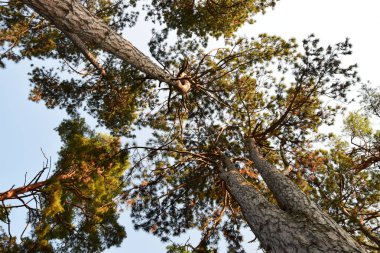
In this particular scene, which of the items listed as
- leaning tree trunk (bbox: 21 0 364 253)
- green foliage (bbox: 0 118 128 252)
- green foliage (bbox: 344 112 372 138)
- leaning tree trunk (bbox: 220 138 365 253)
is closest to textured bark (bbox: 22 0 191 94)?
leaning tree trunk (bbox: 21 0 364 253)

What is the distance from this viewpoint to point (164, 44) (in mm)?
7914

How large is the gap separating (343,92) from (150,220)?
5.89 m

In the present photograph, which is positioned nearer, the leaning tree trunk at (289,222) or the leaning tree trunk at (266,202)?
the leaning tree trunk at (289,222)

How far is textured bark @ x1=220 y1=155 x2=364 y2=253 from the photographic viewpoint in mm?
3062

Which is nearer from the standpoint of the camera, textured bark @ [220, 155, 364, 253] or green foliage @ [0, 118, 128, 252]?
textured bark @ [220, 155, 364, 253]

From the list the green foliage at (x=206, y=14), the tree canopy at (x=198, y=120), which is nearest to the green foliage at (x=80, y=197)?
the tree canopy at (x=198, y=120)

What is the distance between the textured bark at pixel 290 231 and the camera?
3062mm

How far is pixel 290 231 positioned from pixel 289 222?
0.23 m

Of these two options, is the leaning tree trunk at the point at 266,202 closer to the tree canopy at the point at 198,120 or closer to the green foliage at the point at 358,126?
the tree canopy at the point at 198,120

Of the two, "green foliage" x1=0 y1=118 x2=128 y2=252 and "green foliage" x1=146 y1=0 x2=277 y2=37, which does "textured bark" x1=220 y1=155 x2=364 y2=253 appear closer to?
"green foliage" x1=0 y1=118 x2=128 y2=252

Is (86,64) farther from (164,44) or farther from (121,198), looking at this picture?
(121,198)

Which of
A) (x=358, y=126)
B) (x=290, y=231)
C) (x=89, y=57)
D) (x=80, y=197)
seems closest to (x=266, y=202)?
(x=290, y=231)

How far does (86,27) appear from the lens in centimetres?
447

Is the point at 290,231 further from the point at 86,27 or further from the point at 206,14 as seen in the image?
the point at 206,14
